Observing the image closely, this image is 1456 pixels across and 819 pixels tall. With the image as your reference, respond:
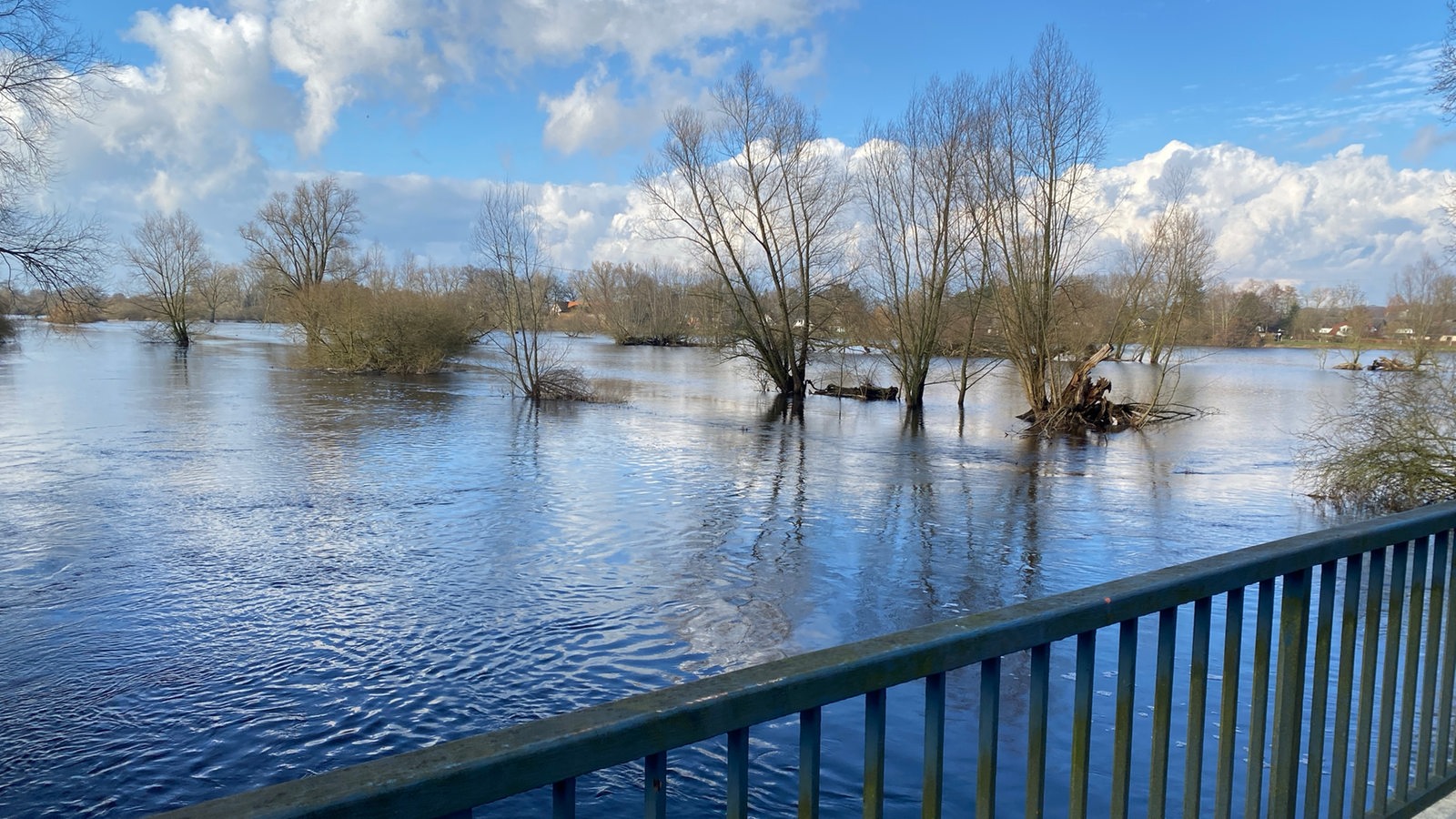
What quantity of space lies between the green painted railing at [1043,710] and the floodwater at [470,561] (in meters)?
2.88

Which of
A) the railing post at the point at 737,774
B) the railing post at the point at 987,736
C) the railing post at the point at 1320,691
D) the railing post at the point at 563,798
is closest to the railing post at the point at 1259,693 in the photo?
the railing post at the point at 1320,691

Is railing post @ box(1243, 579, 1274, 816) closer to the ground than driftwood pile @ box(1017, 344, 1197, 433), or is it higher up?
higher up

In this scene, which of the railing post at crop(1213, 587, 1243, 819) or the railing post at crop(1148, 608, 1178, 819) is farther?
the railing post at crop(1213, 587, 1243, 819)

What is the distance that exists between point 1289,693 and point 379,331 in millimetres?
41094

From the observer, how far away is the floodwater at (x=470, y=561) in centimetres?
581

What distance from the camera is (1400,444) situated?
1230 centimetres

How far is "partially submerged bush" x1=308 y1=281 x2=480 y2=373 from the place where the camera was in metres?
39.7

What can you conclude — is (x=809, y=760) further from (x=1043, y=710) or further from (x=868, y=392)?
(x=868, y=392)

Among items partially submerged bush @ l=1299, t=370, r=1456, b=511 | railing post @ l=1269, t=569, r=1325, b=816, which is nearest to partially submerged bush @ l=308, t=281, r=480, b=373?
partially submerged bush @ l=1299, t=370, r=1456, b=511

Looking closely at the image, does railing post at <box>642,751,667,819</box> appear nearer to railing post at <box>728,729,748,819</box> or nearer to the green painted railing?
the green painted railing

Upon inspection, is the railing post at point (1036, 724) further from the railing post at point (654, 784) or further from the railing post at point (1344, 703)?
the railing post at point (1344, 703)

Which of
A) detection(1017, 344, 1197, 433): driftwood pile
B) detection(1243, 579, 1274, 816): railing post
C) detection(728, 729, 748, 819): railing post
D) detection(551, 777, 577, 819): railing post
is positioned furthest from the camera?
detection(1017, 344, 1197, 433): driftwood pile

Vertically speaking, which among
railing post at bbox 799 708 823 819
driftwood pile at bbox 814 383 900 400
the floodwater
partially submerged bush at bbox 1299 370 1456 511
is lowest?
the floodwater

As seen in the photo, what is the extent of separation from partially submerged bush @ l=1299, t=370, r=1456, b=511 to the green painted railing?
35.9 feet
